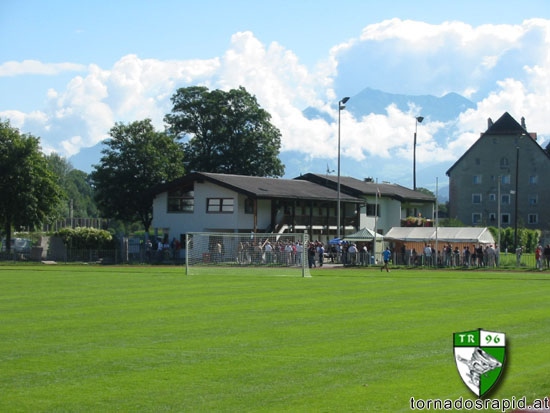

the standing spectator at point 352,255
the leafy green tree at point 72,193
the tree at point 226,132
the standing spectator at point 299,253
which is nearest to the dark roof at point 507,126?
the tree at point 226,132

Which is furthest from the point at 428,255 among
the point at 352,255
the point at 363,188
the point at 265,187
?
the point at 363,188

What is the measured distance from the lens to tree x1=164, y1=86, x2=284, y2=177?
92250mm

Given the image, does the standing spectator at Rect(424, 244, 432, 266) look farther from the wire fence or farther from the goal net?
the goal net

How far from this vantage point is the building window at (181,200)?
71.8 metres

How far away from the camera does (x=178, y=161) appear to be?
8306cm

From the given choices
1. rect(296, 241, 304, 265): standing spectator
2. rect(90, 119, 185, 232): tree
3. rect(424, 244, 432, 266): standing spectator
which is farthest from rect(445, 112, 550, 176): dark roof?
rect(296, 241, 304, 265): standing spectator

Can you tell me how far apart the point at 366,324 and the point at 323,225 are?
187 feet

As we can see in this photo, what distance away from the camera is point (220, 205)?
69.9 meters

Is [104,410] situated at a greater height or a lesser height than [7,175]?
lesser

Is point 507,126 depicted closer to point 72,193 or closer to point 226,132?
point 226,132

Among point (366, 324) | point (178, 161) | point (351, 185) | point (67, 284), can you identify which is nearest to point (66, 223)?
point (178, 161)

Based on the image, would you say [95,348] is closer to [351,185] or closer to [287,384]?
[287,384]

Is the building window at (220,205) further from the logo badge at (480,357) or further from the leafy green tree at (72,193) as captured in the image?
the leafy green tree at (72,193)

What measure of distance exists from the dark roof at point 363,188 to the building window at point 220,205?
15.7 meters
